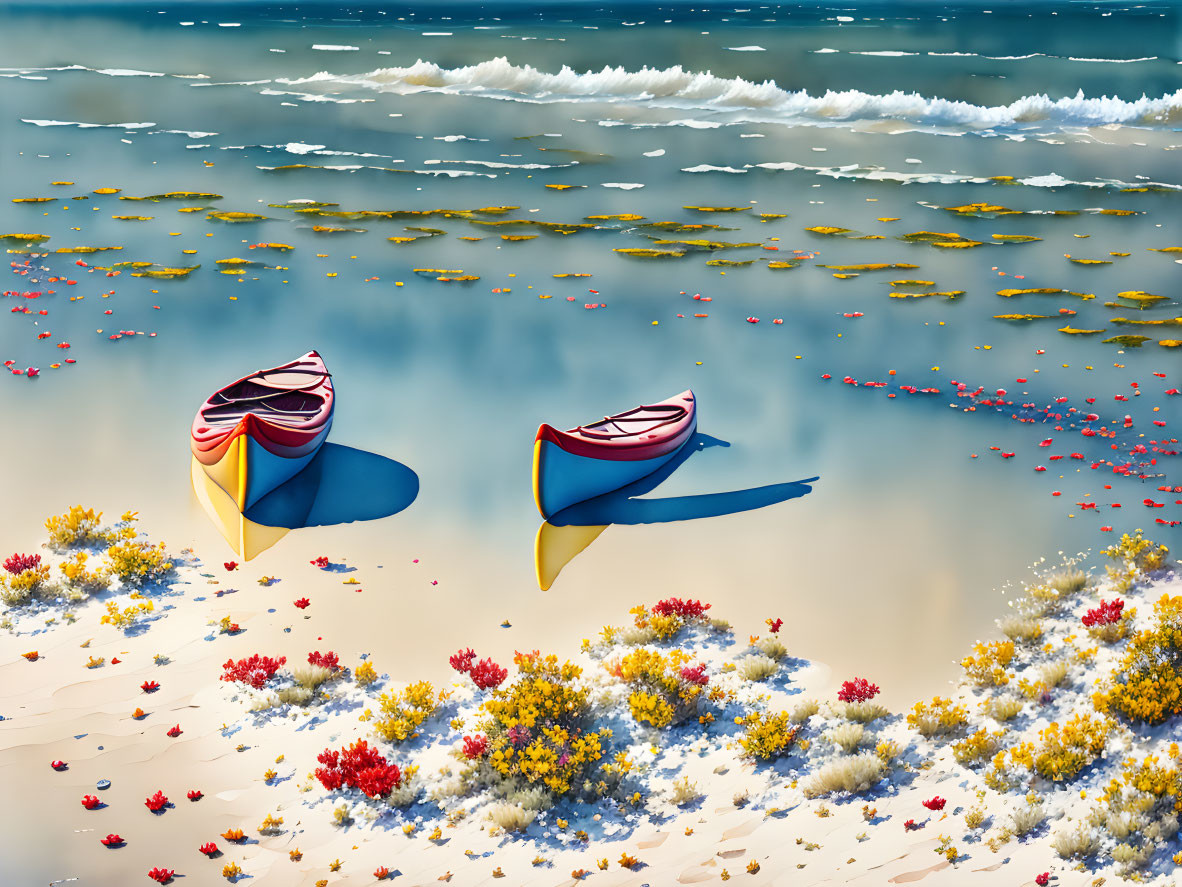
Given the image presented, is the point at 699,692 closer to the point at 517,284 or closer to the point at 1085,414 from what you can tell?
the point at 1085,414

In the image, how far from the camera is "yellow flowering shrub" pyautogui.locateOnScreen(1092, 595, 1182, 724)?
11930 mm

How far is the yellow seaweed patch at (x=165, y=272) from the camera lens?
3173cm

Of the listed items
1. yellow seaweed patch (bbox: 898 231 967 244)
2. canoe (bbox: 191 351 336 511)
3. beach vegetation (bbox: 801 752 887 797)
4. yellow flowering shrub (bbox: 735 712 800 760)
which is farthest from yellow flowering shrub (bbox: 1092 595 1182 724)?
yellow seaweed patch (bbox: 898 231 967 244)

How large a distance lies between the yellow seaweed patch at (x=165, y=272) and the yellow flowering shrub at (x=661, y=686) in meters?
24.3

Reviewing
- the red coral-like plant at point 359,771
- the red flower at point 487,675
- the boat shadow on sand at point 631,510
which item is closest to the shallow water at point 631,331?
the boat shadow on sand at point 631,510

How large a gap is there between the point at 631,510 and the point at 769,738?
23.3 ft

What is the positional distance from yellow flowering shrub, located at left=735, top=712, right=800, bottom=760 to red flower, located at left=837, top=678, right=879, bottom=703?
1.12 metres

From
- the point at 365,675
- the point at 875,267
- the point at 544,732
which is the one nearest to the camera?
the point at 544,732

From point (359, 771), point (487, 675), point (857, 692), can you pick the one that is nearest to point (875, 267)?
point (857, 692)

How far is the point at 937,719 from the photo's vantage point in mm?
12719

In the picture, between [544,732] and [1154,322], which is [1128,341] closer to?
[1154,322]

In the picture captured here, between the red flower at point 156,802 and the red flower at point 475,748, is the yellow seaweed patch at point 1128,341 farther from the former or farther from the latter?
the red flower at point 156,802

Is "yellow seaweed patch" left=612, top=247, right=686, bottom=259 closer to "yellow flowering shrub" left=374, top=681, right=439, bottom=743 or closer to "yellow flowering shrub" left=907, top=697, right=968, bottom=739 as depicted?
"yellow flowering shrub" left=374, top=681, right=439, bottom=743

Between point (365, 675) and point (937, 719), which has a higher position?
point (937, 719)
